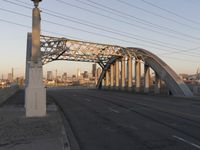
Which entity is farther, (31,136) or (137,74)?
(137,74)

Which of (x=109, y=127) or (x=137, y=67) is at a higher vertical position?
(x=137, y=67)

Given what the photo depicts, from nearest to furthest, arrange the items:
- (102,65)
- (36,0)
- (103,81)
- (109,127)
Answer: (109,127)
(36,0)
(102,65)
(103,81)

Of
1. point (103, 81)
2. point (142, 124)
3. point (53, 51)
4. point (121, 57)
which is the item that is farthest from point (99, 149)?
point (103, 81)

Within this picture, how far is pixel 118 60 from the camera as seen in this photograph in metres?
65.8

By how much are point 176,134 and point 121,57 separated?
5114 centimetres

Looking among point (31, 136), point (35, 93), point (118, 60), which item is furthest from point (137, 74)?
point (31, 136)

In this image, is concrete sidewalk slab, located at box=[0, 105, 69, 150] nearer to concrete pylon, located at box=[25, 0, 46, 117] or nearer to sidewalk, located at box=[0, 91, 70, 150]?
sidewalk, located at box=[0, 91, 70, 150]

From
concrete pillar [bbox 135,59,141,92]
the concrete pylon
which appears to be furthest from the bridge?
the concrete pylon

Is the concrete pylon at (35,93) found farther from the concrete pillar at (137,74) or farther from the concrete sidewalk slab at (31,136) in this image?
the concrete pillar at (137,74)

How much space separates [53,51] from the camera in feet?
190

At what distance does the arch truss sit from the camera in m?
45.1

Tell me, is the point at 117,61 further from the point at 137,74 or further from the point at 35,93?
the point at 35,93

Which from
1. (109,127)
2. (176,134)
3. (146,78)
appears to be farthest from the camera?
(146,78)

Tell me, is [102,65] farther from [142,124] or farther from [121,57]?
[142,124]
